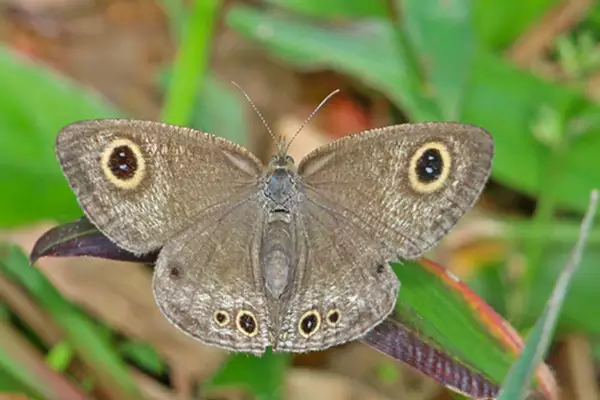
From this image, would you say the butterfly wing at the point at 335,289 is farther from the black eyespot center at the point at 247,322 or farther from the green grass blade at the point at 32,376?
the green grass blade at the point at 32,376

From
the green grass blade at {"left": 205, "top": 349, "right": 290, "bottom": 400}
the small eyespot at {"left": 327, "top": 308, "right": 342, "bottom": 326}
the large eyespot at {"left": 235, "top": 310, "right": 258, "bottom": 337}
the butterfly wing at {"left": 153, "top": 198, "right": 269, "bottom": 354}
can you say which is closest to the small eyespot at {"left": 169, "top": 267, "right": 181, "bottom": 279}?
the butterfly wing at {"left": 153, "top": 198, "right": 269, "bottom": 354}

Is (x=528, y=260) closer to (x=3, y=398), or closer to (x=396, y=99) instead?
(x=396, y=99)

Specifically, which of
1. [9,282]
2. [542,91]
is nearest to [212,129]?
[9,282]

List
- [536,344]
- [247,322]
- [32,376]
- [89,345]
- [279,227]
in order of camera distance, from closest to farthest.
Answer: [536,344] < [247,322] < [279,227] < [32,376] < [89,345]

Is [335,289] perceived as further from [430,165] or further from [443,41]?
[443,41]

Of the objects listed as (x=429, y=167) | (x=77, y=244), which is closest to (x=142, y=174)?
(x=77, y=244)

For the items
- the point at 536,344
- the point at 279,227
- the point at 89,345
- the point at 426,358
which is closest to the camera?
the point at 536,344

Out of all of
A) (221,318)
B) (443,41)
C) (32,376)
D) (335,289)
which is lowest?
(32,376)

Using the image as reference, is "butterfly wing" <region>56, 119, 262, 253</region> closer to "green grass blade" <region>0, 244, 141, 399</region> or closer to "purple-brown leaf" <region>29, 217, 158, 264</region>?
"purple-brown leaf" <region>29, 217, 158, 264</region>
